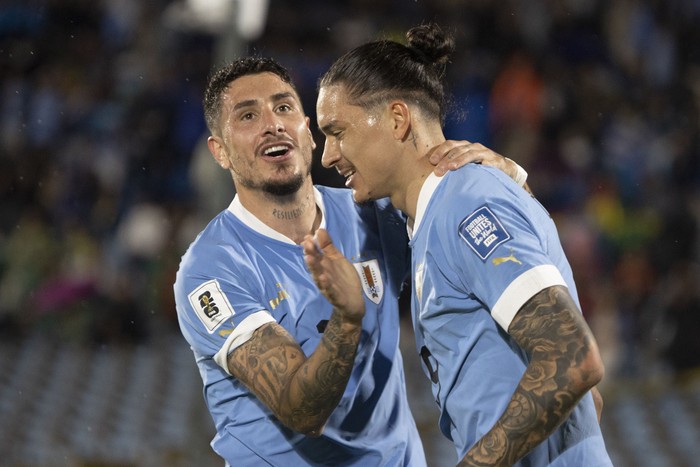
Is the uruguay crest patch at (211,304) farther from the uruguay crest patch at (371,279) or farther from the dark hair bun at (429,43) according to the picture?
the dark hair bun at (429,43)

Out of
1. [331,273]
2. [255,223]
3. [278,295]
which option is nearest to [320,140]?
[255,223]

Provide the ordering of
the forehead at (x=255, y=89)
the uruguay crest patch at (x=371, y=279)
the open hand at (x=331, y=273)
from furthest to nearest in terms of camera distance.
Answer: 1. the forehead at (x=255, y=89)
2. the uruguay crest patch at (x=371, y=279)
3. the open hand at (x=331, y=273)

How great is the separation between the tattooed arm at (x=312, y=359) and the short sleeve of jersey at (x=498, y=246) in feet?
1.04

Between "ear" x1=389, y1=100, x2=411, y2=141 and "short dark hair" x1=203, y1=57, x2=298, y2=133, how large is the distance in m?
0.78

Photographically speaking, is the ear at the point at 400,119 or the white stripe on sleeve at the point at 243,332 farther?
the white stripe on sleeve at the point at 243,332

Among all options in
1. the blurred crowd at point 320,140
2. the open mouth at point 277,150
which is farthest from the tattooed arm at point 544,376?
the blurred crowd at point 320,140

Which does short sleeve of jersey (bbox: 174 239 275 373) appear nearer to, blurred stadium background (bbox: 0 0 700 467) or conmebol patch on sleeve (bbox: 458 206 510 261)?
conmebol patch on sleeve (bbox: 458 206 510 261)

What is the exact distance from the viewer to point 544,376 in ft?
9.07

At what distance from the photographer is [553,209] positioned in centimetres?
994

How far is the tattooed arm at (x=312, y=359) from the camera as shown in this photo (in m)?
3.07

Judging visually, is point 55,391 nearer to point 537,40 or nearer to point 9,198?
point 9,198

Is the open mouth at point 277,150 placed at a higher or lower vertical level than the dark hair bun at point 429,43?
lower

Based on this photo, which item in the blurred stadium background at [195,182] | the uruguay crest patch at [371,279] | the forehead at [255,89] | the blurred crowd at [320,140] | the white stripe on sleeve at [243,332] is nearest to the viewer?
the white stripe on sleeve at [243,332]

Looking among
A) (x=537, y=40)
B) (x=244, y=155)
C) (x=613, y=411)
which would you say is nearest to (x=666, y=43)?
(x=537, y=40)
